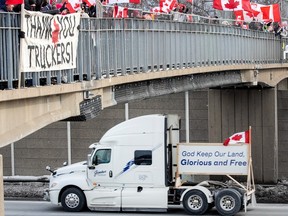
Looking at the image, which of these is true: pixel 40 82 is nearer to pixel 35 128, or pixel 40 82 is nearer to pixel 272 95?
pixel 35 128

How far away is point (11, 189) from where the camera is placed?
39.2m

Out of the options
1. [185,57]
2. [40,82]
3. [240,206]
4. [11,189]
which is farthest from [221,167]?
[40,82]

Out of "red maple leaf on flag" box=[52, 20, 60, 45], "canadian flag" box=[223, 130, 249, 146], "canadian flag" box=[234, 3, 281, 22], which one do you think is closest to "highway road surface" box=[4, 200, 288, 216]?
"canadian flag" box=[223, 130, 249, 146]

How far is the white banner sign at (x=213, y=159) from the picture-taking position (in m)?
30.8

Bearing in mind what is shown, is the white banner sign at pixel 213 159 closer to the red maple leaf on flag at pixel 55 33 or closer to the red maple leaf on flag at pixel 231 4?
the red maple leaf on flag at pixel 231 4

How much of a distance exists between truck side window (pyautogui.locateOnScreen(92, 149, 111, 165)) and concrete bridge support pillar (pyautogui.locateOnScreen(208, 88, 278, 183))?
11.5 meters

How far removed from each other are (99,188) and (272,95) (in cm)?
1366

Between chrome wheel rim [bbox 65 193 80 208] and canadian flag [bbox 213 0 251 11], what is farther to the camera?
canadian flag [bbox 213 0 251 11]

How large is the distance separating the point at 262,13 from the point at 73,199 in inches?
609

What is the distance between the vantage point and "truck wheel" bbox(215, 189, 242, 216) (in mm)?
29922

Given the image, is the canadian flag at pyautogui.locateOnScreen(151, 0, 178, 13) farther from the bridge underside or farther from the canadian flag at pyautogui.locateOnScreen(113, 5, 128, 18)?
the canadian flag at pyautogui.locateOnScreen(113, 5, 128, 18)

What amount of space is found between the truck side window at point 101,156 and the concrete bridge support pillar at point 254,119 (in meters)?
11.5

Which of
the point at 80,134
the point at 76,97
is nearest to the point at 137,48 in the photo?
the point at 76,97

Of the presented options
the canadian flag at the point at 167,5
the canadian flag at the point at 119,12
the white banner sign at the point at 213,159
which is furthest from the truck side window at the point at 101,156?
the canadian flag at the point at 167,5
